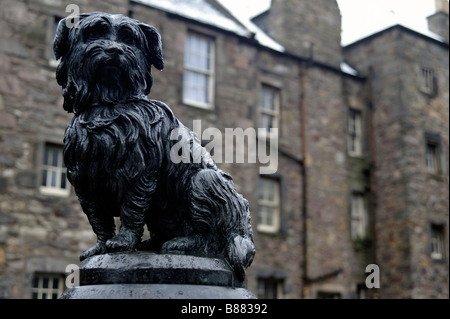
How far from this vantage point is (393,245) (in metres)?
19.2

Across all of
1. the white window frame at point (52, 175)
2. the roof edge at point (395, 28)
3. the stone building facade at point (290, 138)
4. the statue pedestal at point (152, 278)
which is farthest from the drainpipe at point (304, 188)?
the statue pedestal at point (152, 278)

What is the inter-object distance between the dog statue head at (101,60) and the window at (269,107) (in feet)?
47.8

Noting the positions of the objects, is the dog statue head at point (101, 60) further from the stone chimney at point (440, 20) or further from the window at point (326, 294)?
the stone chimney at point (440, 20)

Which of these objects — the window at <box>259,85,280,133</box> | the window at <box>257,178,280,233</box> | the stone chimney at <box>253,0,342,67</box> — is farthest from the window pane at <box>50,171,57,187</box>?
the stone chimney at <box>253,0,342,67</box>

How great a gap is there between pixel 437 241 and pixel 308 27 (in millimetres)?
8268

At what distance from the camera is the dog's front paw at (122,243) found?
3449 mm

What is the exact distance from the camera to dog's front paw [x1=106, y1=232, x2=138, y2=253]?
136 inches

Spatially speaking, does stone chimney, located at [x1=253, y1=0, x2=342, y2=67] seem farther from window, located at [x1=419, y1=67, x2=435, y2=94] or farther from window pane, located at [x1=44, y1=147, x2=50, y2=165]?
window pane, located at [x1=44, y1=147, x2=50, y2=165]

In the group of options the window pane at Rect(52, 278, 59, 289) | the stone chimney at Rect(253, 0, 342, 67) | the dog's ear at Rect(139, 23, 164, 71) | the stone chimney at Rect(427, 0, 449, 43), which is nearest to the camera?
the dog's ear at Rect(139, 23, 164, 71)

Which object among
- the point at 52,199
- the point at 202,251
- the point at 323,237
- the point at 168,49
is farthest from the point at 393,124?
the point at 202,251

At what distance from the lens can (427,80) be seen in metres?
21.3

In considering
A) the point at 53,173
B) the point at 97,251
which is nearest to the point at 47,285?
the point at 53,173
